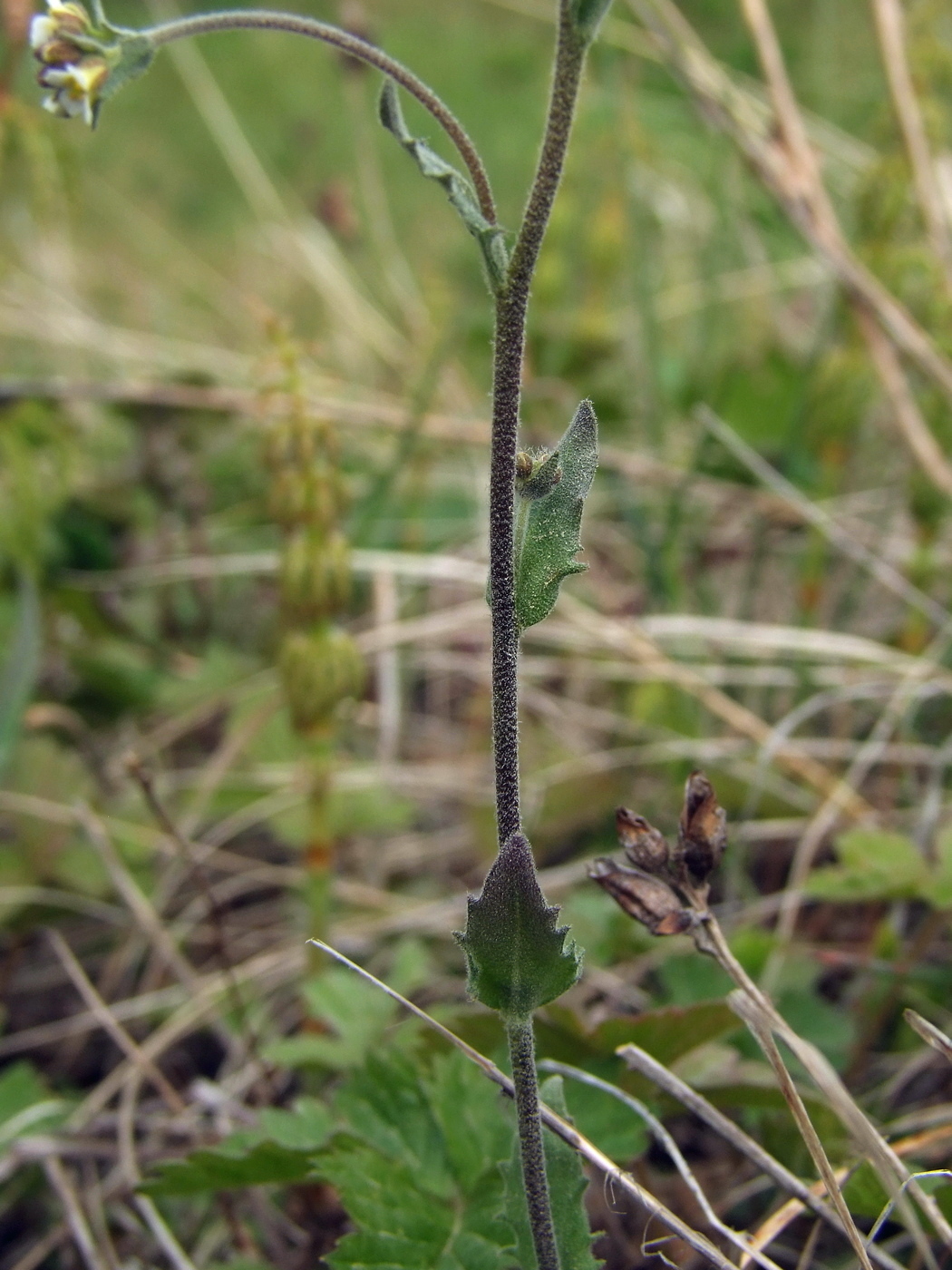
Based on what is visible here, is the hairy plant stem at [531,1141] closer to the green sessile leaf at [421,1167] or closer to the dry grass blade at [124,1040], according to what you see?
the green sessile leaf at [421,1167]

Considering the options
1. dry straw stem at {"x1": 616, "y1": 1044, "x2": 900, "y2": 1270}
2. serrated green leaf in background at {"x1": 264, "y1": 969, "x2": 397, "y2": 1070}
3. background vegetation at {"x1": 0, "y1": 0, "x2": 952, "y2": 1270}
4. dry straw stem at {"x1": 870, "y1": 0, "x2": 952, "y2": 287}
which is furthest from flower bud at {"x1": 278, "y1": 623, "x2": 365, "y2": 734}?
dry straw stem at {"x1": 870, "y1": 0, "x2": 952, "y2": 287}

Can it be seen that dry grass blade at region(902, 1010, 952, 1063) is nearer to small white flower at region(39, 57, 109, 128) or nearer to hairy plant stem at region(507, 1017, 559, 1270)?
hairy plant stem at region(507, 1017, 559, 1270)

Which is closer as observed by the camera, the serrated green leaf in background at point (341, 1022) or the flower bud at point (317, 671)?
the serrated green leaf in background at point (341, 1022)

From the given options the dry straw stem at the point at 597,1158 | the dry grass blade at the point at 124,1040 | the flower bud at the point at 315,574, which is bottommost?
the dry grass blade at the point at 124,1040

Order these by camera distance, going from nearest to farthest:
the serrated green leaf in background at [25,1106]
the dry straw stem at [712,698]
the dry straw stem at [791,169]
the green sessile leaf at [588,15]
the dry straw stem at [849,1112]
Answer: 1. the green sessile leaf at [588,15]
2. the dry straw stem at [849,1112]
3. the serrated green leaf in background at [25,1106]
4. the dry straw stem at [712,698]
5. the dry straw stem at [791,169]

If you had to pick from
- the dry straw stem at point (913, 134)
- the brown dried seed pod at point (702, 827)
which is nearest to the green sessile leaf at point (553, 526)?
the brown dried seed pod at point (702, 827)

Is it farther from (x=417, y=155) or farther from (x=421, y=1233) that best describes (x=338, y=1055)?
(x=417, y=155)
